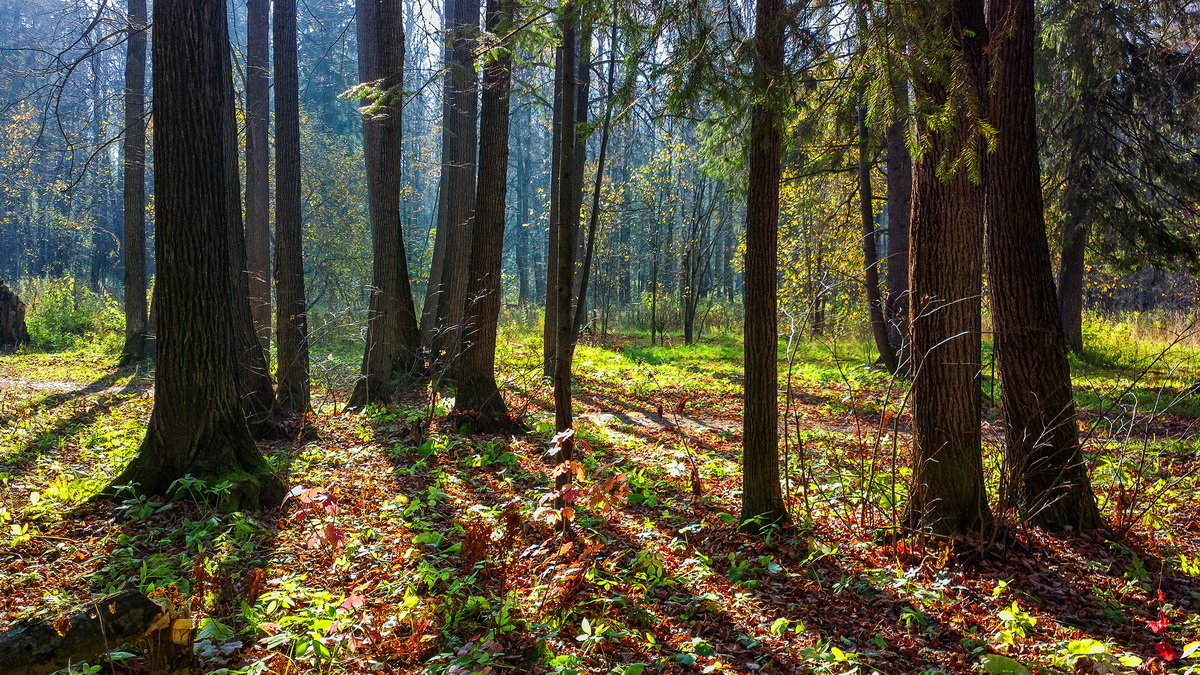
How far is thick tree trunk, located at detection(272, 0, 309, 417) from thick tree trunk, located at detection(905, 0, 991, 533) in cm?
645

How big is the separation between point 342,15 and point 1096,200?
3500 centimetres

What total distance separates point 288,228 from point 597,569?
635cm

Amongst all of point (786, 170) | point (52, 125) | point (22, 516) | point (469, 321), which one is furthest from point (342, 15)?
point (22, 516)

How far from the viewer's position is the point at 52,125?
113 feet

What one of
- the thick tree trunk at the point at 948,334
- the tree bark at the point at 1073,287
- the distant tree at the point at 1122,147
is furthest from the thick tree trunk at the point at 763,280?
the tree bark at the point at 1073,287

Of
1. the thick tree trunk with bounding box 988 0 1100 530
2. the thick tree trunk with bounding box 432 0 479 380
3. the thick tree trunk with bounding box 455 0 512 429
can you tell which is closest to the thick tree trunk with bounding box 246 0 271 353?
the thick tree trunk with bounding box 432 0 479 380

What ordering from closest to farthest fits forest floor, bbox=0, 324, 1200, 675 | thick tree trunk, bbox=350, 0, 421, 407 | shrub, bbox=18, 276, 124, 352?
forest floor, bbox=0, 324, 1200, 675 < thick tree trunk, bbox=350, 0, 421, 407 < shrub, bbox=18, 276, 124, 352

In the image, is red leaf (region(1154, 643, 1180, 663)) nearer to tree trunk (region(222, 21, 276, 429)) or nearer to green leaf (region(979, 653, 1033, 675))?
green leaf (region(979, 653, 1033, 675))

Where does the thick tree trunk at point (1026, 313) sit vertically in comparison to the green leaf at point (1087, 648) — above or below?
above

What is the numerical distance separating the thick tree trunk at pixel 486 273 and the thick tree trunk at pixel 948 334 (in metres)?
4.39

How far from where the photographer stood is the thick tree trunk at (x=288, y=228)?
787 cm

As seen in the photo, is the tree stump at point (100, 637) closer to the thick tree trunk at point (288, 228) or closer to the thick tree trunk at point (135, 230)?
the thick tree trunk at point (288, 228)

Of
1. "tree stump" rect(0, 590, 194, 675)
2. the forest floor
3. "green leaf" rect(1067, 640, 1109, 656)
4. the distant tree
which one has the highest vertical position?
the distant tree

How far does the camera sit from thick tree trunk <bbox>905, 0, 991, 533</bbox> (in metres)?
4.11
